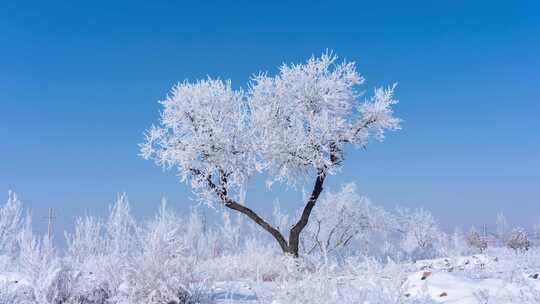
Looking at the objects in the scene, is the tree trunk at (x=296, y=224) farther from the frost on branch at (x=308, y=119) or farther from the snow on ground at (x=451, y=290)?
the snow on ground at (x=451, y=290)

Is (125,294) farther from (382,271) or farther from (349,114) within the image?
(349,114)

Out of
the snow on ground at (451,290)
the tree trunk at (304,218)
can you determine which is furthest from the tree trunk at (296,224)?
the snow on ground at (451,290)

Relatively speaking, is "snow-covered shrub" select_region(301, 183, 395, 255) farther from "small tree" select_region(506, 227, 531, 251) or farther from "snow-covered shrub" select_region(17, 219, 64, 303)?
"snow-covered shrub" select_region(17, 219, 64, 303)

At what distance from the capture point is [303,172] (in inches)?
780

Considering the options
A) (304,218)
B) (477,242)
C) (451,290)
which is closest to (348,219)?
(304,218)

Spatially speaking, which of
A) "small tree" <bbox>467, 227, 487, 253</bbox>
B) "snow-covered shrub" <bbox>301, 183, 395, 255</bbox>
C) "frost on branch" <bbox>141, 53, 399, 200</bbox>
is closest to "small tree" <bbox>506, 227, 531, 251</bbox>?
"small tree" <bbox>467, 227, 487, 253</bbox>

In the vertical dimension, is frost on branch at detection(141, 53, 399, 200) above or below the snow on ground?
above

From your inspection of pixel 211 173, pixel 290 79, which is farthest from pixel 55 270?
pixel 290 79

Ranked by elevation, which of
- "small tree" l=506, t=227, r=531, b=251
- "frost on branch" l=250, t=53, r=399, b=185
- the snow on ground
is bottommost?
the snow on ground

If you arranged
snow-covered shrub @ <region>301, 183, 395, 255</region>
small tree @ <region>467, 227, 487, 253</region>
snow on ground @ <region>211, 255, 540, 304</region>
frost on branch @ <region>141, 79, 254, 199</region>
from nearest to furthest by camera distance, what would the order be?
snow on ground @ <region>211, 255, 540, 304</region> → frost on branch @ <region>141, 79, 254, 199</region> → snow-covered shrub @ <region>301, 183, 395, 255</region> → small tree @ <region>467, 227, 487, 253</region>

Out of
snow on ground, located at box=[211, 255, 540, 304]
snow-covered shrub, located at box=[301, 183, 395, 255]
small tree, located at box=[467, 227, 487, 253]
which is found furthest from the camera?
small tree, located at box=[467, 227, 487, 253]

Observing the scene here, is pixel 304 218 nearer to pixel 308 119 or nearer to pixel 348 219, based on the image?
pixel 308 119

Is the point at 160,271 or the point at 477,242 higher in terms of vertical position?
the point at 477,242

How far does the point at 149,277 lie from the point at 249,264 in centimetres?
851
